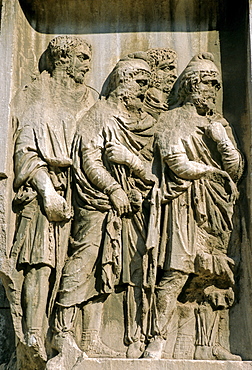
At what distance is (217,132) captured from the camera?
8703mm

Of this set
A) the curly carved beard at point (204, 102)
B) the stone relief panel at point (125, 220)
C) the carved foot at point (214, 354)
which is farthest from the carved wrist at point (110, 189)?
the carved foot at point (214, 354)

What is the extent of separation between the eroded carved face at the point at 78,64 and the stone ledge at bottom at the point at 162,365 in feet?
10.0

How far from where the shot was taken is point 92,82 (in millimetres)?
9227

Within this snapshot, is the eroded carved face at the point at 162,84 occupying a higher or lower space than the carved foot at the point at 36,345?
higher

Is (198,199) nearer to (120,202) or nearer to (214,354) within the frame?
(120,202)

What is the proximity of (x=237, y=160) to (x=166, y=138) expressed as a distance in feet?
2.54

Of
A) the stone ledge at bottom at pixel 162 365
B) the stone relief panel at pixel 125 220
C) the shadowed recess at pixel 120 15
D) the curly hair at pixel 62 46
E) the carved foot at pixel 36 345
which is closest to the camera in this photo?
the stone ledge at bottom at pixel 162 365

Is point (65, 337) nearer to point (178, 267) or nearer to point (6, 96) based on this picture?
point (178, 267)

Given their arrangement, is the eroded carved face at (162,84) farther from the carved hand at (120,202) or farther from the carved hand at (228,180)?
the carved hand at (120,202)

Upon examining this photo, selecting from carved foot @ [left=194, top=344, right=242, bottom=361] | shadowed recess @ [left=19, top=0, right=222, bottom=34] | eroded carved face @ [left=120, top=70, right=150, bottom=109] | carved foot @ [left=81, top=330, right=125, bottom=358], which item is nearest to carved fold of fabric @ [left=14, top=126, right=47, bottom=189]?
eroded carved face @ [left=120, top=70, right=150, bottom=109]

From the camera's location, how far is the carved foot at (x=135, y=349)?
8234mm

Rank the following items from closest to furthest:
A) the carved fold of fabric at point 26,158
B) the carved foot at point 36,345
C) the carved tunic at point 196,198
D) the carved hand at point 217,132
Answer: the carved foot at point 36,345, the carved tunic at point 196,198, the carved fold of fabric at point 26,158, the carved hand at point 217,132

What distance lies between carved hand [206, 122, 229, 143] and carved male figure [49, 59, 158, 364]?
0.63 meters

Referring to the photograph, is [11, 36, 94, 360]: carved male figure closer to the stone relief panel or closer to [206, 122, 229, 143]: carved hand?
the stone relief panel
